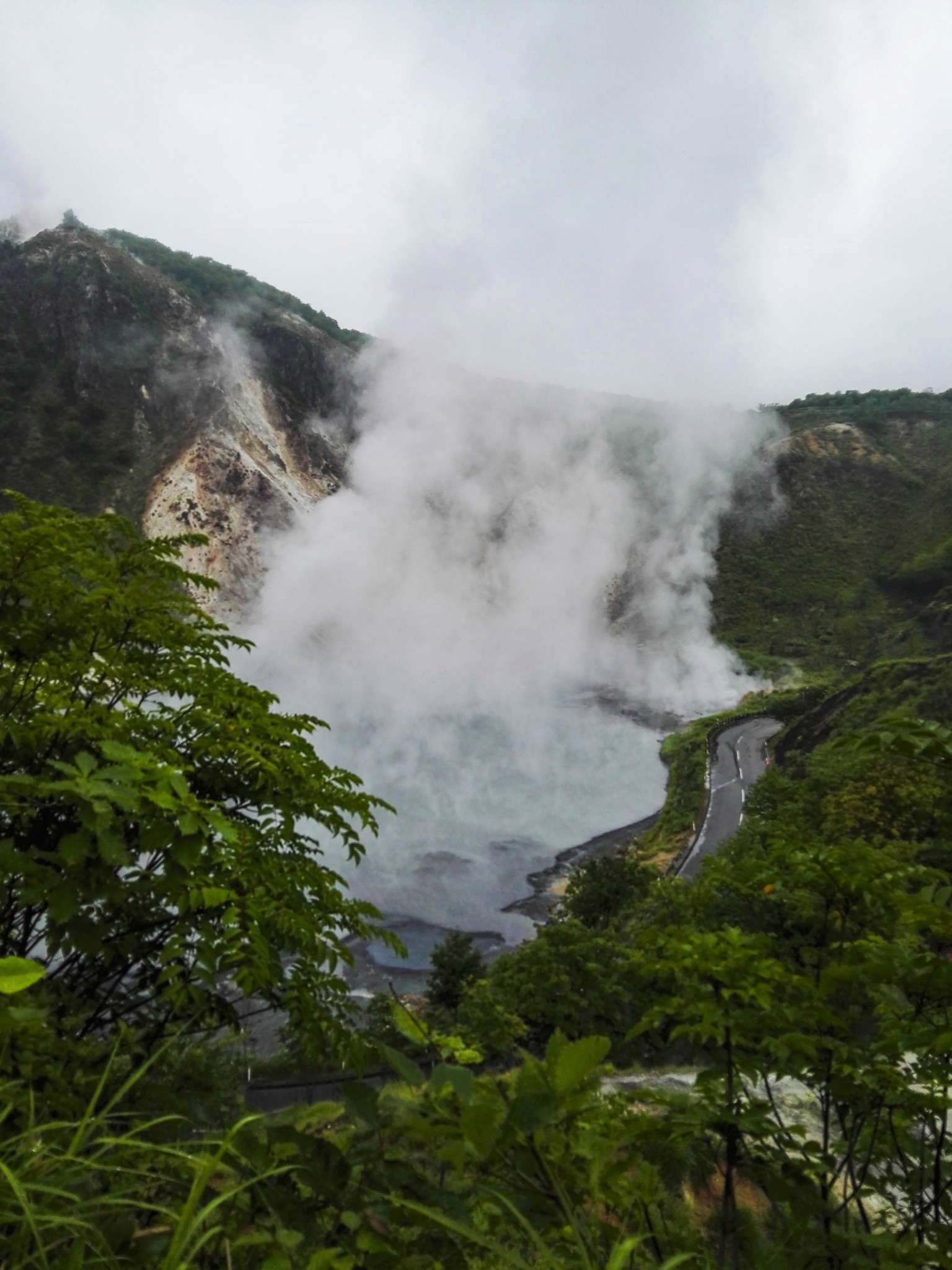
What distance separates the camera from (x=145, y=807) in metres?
2.29

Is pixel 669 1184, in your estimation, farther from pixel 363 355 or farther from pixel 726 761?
pixel 363 355

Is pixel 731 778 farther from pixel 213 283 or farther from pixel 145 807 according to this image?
pixel 213 283

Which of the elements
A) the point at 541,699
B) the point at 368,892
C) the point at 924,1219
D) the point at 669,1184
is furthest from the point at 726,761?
the point at 924,1219

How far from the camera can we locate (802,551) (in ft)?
253

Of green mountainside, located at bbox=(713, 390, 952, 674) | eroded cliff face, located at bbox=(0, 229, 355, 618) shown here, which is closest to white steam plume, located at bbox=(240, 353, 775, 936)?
eroded cliff face, located at bbox=(0, 229, 355, 618)

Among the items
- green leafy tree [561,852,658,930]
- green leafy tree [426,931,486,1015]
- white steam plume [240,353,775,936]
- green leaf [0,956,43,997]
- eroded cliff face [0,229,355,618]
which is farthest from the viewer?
eroded cliff face [0,229,355,618]

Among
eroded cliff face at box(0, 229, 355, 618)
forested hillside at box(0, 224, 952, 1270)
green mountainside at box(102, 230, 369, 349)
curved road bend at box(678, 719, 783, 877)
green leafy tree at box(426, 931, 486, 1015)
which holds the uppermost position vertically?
green mountainside at box(102, 230, 369, 349)

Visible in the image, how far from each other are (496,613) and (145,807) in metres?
58.5

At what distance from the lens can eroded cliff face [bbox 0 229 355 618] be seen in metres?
47.1

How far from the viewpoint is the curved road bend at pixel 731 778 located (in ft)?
92.0

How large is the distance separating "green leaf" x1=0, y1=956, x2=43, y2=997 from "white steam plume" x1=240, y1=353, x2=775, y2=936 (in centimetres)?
2613

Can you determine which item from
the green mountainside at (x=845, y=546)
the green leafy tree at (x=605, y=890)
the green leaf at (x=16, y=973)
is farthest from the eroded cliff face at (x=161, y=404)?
the green mountainside at (x=845, y=546)

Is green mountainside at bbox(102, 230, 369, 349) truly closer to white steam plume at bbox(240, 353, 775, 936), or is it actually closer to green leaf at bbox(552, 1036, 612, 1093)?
white steam plume at bbox(240, 353, 775, 936)

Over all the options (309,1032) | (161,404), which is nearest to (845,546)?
(161,404)
